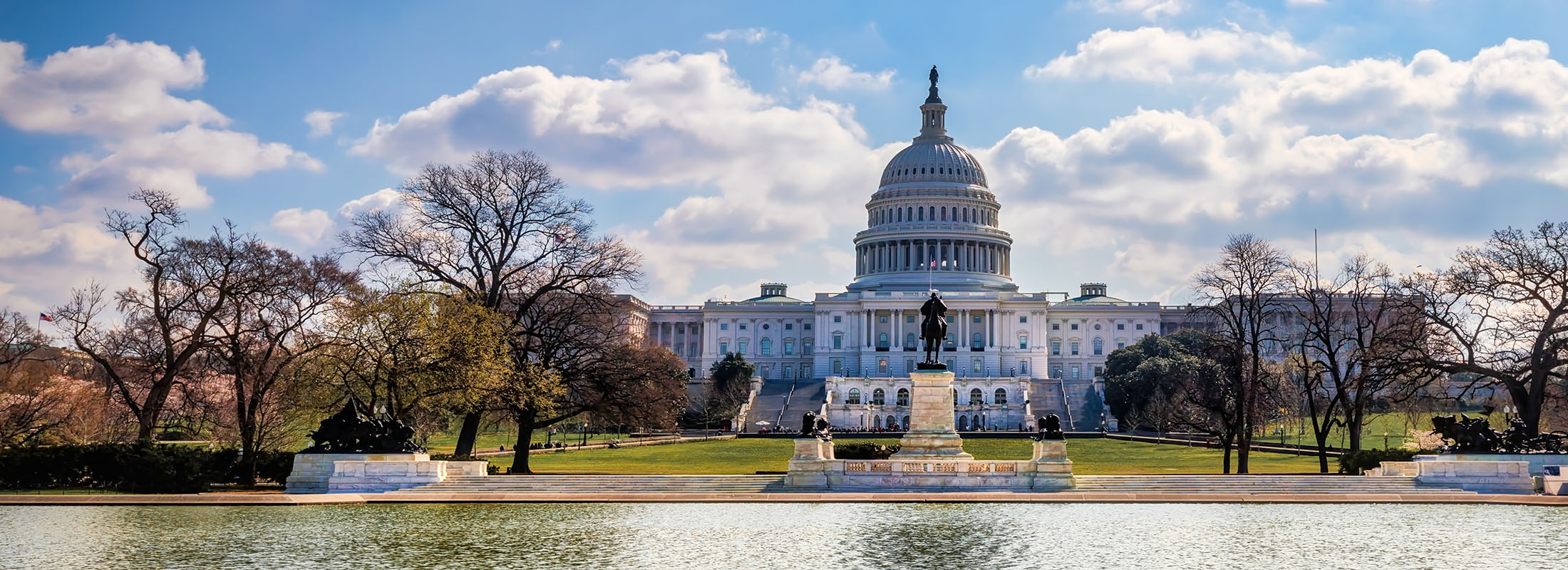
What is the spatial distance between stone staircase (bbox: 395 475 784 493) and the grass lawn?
165 inches

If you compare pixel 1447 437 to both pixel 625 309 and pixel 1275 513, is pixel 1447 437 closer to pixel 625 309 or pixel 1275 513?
pixel 1275 513

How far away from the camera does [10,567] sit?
22.2 m

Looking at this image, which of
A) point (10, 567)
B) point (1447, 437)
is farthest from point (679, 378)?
point (10, 567)

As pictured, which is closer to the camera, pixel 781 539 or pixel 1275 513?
pixel 781 539

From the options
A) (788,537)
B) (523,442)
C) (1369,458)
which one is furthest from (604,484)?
(1369,458)

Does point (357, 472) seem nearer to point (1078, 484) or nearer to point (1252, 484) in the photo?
point (1078, 484)

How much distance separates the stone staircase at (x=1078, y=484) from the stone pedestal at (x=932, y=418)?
161 inches

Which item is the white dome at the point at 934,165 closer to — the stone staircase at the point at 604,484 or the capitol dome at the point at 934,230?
the capitol dome at the point at 934,230

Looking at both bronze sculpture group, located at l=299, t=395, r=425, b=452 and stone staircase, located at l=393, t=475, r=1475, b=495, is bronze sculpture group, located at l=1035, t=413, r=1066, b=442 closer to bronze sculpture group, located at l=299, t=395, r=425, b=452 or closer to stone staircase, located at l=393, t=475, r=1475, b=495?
stone staircase, located at l=393, t=475, r=1475, b=495

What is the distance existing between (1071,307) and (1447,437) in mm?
122843

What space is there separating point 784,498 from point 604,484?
251 inches

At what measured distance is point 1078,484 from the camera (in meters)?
39.3

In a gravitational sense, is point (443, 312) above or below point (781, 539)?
above

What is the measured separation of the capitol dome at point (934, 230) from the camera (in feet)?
554
